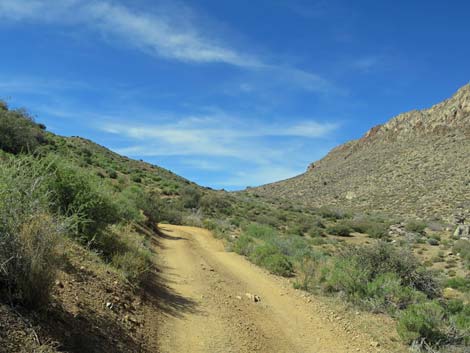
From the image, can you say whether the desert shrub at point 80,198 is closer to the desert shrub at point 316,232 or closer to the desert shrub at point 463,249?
the desert shrub at point 463,249

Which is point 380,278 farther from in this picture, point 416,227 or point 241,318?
point 416,227

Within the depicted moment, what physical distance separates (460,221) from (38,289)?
143 ft

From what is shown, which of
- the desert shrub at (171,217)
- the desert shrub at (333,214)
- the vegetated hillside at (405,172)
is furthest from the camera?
the vegetated hillside at (405,172)

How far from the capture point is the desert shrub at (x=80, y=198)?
1024 cm

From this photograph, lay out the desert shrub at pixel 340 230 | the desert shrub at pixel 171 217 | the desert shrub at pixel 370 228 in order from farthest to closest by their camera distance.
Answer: the desert shrub at pixel 340 230
the desert shrub at pixel 370 228
the desert shrub at pixel 171 217

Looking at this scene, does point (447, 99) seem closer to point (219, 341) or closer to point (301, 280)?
point (301, 280)

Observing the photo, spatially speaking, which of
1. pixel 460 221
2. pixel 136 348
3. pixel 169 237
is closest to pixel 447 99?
pixel 460 221

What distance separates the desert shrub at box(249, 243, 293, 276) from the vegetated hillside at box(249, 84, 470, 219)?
34.9 meters

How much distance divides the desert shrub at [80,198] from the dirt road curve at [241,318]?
2.50 meters

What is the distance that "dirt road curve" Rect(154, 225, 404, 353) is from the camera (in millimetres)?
7559

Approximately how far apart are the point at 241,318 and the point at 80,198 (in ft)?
16.4

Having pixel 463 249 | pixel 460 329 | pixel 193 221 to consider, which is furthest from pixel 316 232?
pixel 460 329

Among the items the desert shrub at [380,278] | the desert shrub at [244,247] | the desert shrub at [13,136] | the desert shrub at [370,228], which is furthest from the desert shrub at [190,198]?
the desert shrub at [380,278]

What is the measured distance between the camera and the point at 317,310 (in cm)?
1020
